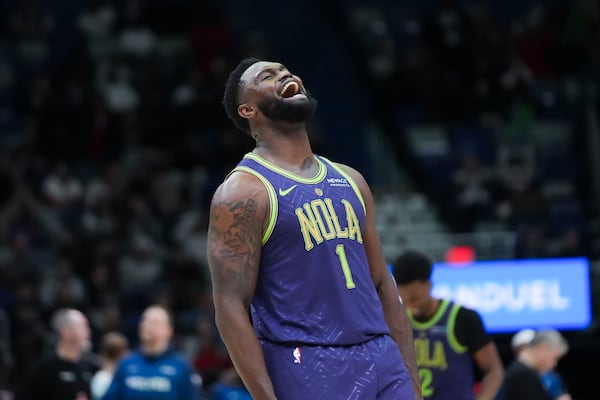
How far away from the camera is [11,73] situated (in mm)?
17875

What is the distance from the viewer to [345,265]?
422cm

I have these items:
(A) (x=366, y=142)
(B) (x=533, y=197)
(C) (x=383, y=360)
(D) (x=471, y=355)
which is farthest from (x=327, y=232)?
(A) (x=366, y=142)

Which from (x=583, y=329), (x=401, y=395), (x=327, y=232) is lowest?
(x=583, y=329)

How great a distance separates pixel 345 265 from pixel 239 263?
0.37m

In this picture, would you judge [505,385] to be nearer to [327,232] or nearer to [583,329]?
[327,232]

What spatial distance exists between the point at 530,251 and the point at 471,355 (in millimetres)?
7144

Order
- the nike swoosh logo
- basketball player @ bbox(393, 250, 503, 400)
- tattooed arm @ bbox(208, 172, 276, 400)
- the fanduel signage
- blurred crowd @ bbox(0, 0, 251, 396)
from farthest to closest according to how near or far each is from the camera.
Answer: blurred crowd @ bbox(0, 0, 251, 396)
the fanduel signage
basketball player @ bbox(393, 250, 503, 400)
the nike swoosh logo
tattooed arm @ bbox(208, 172, 276, 400)

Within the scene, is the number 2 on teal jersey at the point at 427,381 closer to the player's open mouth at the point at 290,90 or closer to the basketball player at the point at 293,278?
the basketball player at the point at 293,278

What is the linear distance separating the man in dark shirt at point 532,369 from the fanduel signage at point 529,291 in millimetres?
3849

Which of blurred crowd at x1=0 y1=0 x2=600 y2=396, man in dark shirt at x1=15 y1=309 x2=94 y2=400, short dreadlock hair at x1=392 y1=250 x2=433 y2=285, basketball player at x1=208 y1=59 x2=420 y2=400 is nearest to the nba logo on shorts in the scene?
basketball player at x1=208 y1=59 x2=420 y2=400

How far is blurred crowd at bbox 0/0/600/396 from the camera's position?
1460cm

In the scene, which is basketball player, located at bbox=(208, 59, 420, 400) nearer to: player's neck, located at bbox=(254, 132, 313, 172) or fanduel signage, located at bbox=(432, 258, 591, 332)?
player's neck, located at bbox=(254, 132, 313, 172)

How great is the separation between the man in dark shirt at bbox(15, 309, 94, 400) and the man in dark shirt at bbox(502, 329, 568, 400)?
2940mm

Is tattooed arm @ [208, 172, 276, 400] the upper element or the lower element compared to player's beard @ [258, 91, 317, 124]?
lower
